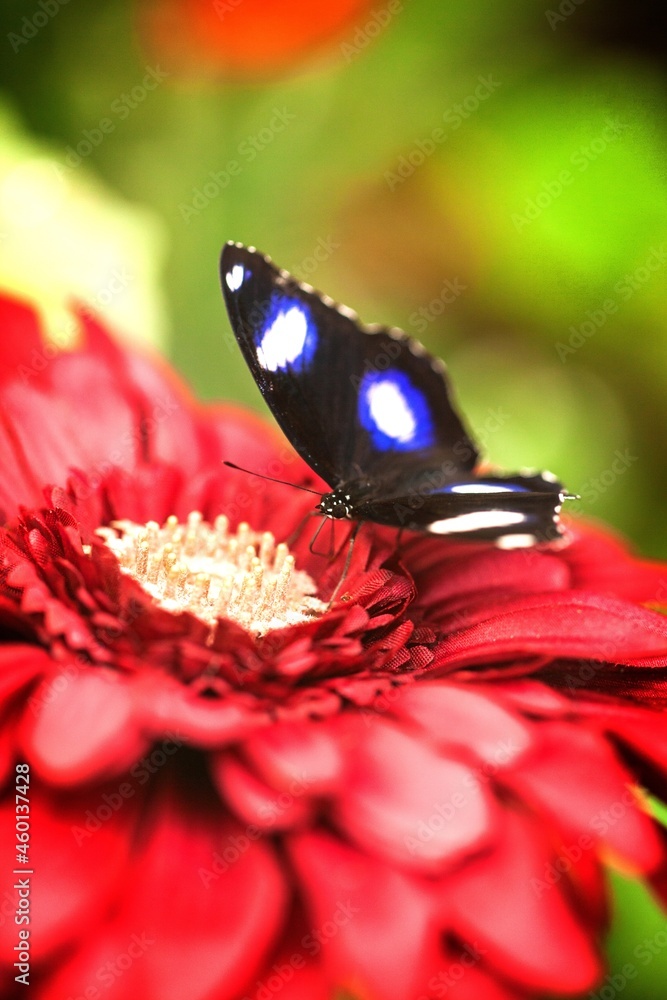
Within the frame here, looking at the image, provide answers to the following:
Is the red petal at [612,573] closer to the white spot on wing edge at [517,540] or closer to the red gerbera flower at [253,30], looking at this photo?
the white spot on wing edge at [517,540]

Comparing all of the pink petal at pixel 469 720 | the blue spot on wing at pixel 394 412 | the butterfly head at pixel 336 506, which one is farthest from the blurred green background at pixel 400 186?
the pink petal at pixel 469 720

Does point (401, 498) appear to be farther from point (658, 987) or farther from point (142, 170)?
point (142, 170)

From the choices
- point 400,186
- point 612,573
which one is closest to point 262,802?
point 612,573

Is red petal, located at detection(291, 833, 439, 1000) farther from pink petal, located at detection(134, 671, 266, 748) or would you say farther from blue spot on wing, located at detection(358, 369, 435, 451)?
blue spot on wing, located at detection(358, 369, 435, 451)

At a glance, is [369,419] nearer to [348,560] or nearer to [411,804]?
[348,560]

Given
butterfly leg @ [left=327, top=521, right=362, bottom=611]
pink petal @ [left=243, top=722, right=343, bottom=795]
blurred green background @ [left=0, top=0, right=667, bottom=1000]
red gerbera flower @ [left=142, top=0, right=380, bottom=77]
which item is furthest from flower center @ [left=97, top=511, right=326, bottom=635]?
red gerbera flower @ [left=142, top=0, right=380, bottom=77]

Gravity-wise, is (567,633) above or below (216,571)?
above

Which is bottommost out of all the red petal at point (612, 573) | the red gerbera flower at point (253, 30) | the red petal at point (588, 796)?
the red petal at point (588, 796)
